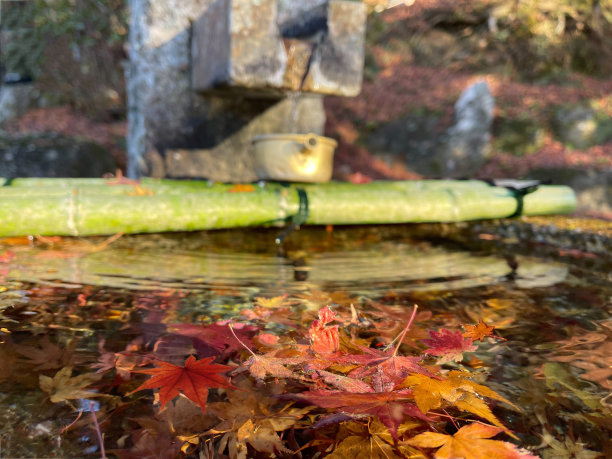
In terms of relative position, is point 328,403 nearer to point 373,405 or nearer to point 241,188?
point 373,405

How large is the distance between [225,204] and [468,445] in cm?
219

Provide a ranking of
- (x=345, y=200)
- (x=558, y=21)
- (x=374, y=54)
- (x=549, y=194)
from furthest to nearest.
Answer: (x=374, y=54), (x=558, y=21), (x=549, y=194), (x=345, y=200)

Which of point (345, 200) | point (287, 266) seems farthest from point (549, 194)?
point (287, 266)

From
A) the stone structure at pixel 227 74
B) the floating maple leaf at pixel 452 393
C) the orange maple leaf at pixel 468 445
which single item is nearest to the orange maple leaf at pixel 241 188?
the stone structure at pixel 227 74

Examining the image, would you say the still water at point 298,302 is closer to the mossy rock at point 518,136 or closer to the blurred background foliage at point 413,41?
the mossy rock at point 518,136

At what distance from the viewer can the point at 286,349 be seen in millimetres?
1062

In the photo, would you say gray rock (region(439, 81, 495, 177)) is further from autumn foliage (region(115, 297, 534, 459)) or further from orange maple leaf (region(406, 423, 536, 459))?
orange maple leaf (region(406, 423, 536, 459))

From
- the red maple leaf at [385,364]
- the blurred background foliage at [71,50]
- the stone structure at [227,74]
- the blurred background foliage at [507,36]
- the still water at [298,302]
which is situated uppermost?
the blurred background foliage at [507,36]

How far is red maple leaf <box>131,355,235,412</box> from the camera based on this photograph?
31.2 inches

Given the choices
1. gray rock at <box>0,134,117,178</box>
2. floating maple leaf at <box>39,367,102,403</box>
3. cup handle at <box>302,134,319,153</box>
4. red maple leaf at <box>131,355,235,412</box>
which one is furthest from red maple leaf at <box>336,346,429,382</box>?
gray rock at <box>0,134,117,178</box>

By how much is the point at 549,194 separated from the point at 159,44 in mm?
3593

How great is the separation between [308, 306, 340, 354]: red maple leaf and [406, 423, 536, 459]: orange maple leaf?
343 millimetres

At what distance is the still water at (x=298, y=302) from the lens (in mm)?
814

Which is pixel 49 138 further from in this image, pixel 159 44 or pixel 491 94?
pixel 491 94
